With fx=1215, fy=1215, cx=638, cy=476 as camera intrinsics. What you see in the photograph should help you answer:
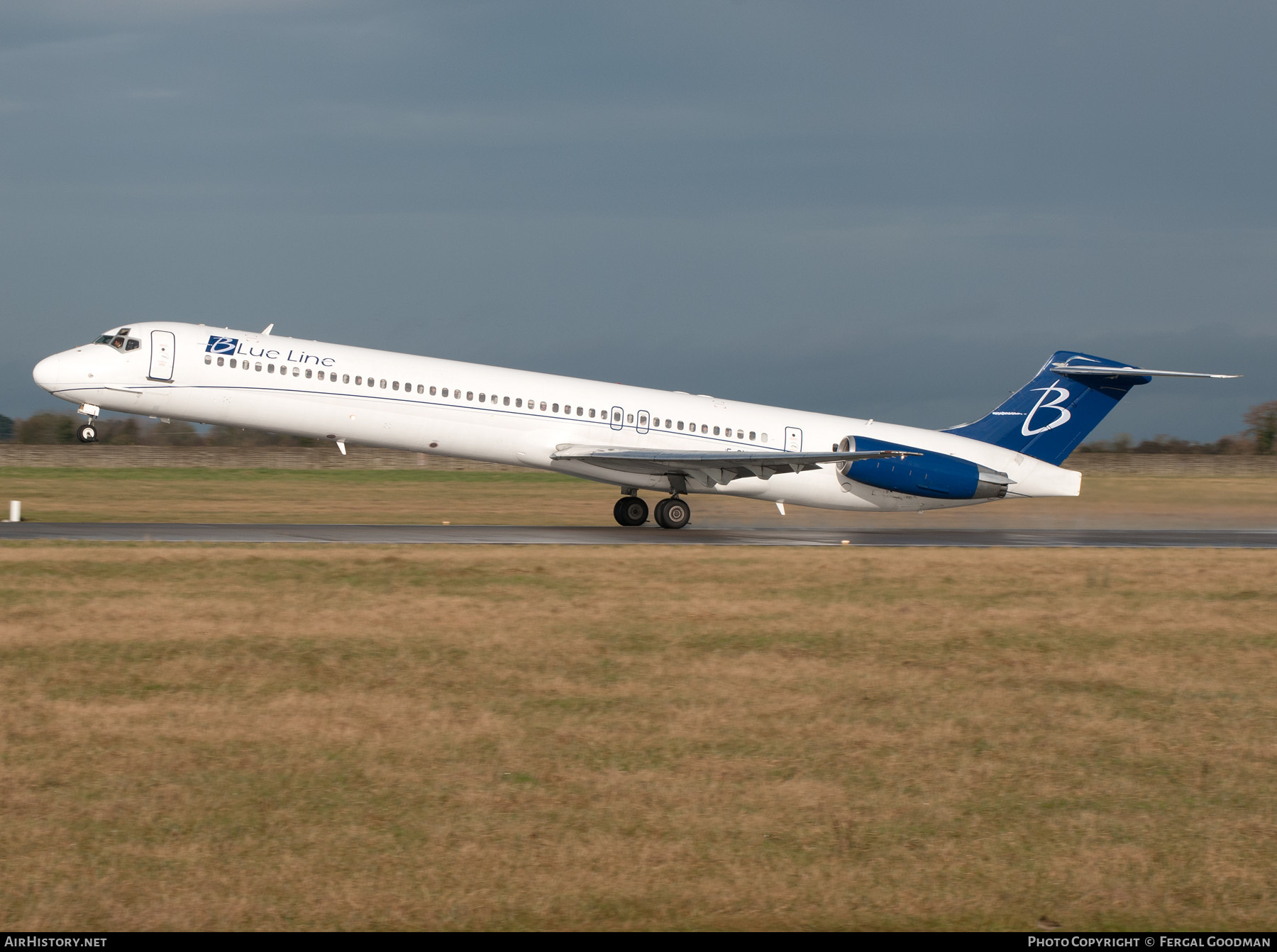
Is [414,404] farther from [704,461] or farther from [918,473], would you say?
[918,473]

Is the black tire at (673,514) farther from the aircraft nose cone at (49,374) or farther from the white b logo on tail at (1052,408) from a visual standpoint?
the aircraft nose cone at (49,374)

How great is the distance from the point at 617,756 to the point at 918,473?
2335cm

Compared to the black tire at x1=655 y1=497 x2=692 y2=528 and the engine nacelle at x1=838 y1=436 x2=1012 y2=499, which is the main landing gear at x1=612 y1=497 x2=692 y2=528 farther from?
the engine nacelle at x1=838 y1=436 x2=1012 y2=499

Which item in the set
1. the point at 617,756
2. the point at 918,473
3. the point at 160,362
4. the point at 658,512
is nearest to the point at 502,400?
the point at 658,512

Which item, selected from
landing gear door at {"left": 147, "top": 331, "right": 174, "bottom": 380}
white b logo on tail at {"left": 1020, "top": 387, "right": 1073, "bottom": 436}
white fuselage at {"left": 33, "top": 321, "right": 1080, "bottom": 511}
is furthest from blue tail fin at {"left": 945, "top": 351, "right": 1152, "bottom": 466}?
landing gear door at {"left": 147, "top": 331, "right": 174, "bottom": 380}

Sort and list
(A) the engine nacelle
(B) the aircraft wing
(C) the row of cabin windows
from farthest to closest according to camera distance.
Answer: (A) the engine nacelle
(B) the aircraft wing
(C) the row of cabin windows

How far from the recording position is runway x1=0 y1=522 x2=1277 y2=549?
82.1 feet

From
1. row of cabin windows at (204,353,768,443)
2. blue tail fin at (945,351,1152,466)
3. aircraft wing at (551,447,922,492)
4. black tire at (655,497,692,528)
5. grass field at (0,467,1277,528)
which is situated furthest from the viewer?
grass field at (0,467,1277,528)

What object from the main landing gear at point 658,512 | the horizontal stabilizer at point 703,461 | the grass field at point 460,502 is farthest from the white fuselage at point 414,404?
the grass field at point 460,502

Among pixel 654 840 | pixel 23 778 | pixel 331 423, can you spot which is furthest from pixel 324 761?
pixel 331 423

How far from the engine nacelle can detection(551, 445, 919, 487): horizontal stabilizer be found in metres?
1.22

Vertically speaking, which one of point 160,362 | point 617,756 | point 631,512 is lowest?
point 617,756

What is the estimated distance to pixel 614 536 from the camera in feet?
93.9

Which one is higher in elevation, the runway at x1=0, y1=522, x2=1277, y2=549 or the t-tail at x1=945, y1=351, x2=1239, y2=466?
the t-tail at x1=945, y1=351, x2=1239, y2=466
